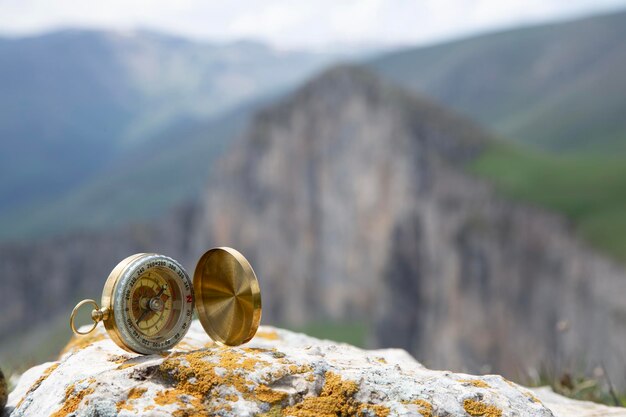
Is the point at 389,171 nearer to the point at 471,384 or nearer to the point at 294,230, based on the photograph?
the point at 294,230

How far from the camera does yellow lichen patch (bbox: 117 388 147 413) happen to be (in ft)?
18.2

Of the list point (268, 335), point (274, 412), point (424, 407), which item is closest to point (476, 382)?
point (424, 407)

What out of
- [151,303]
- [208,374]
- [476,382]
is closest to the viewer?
[208,374]

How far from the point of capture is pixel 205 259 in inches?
274

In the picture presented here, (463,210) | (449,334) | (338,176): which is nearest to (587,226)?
(463,210)

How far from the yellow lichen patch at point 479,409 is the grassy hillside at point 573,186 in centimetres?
3851

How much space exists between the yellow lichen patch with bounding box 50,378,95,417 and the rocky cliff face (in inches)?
1242

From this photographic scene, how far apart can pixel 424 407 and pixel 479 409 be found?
0.41m

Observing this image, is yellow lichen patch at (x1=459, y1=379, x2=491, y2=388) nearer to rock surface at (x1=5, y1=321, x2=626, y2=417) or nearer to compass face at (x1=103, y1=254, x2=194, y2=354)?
rock surface at (x1=5, y1=321, x2=626, y2=417)

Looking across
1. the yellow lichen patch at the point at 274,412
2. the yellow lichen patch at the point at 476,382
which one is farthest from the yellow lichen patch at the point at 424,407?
the yellow lichen patch at the point at 274,412

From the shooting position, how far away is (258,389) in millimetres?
5859

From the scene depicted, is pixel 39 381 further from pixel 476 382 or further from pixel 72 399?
pixel 476 382

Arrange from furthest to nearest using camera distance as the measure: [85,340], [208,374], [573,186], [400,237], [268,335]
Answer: [400,237] < [573,186] < [268,335] < [85,340] < [208,374]

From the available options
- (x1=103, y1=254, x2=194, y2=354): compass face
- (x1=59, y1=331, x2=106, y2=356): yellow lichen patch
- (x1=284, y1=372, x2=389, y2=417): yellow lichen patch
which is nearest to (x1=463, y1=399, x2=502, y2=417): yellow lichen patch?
(x1=284, y1=372, x2=389, y2=417): yellow lichen patch
